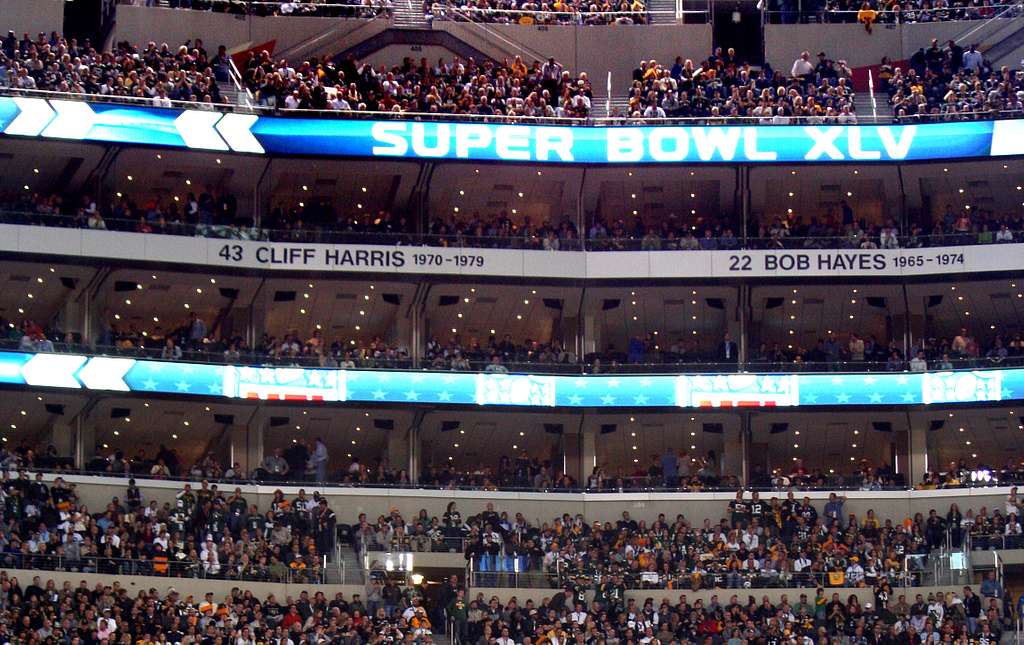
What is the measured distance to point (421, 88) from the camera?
45.2 meters

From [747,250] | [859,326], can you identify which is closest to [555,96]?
[747,250]

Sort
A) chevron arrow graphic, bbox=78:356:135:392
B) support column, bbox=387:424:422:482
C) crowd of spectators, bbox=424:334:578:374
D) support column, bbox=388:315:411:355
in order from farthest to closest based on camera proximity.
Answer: support column, bbox=388:315:411:355, support column, bbox=387:424:422:482, crowd of spectators, bbox=424:334:578:374, chevron arrow graphic, bbox=78:356:135:392

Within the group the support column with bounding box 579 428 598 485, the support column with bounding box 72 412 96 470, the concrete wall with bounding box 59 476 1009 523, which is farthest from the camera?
the support column with bounding box 579 428 598 485

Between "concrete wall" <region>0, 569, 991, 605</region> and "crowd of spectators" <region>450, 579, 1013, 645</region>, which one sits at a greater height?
"concrete wall" <region>0, 569, 991, 605</region>

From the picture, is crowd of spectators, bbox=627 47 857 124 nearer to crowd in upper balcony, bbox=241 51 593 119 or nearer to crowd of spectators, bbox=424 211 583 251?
crowd in upper balcony, bbox=241 51 593 119

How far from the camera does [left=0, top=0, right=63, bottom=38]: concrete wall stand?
4747cm

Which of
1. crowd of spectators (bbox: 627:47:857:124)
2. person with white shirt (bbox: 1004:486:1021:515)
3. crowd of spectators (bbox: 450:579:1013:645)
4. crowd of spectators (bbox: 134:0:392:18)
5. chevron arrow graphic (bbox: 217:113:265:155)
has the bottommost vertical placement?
crowd of spectators (bbox: 450:579:1013:645)

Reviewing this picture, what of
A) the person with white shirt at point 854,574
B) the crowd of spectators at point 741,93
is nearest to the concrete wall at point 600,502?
the person with white shirt at point 854,574

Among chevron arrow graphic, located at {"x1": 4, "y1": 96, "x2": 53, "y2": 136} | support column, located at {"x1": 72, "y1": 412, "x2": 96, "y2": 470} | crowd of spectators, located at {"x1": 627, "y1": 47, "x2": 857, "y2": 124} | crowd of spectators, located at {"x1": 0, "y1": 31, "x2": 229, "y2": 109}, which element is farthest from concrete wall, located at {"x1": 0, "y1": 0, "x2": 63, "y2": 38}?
crowd of spectators, located at {"x1": 627, "y1": 47, "x2": 857, "y2": 124}

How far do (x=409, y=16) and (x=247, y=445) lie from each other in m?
12.5

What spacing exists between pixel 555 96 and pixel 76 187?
11763mm

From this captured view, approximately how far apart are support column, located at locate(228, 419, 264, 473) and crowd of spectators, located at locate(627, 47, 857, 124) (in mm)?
11715

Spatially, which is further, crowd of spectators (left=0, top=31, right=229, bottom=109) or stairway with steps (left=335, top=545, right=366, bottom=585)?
crowd of spectators (left=0, top=31, right=229, bottom=109)

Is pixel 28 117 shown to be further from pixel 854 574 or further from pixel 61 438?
pixel 854 574
